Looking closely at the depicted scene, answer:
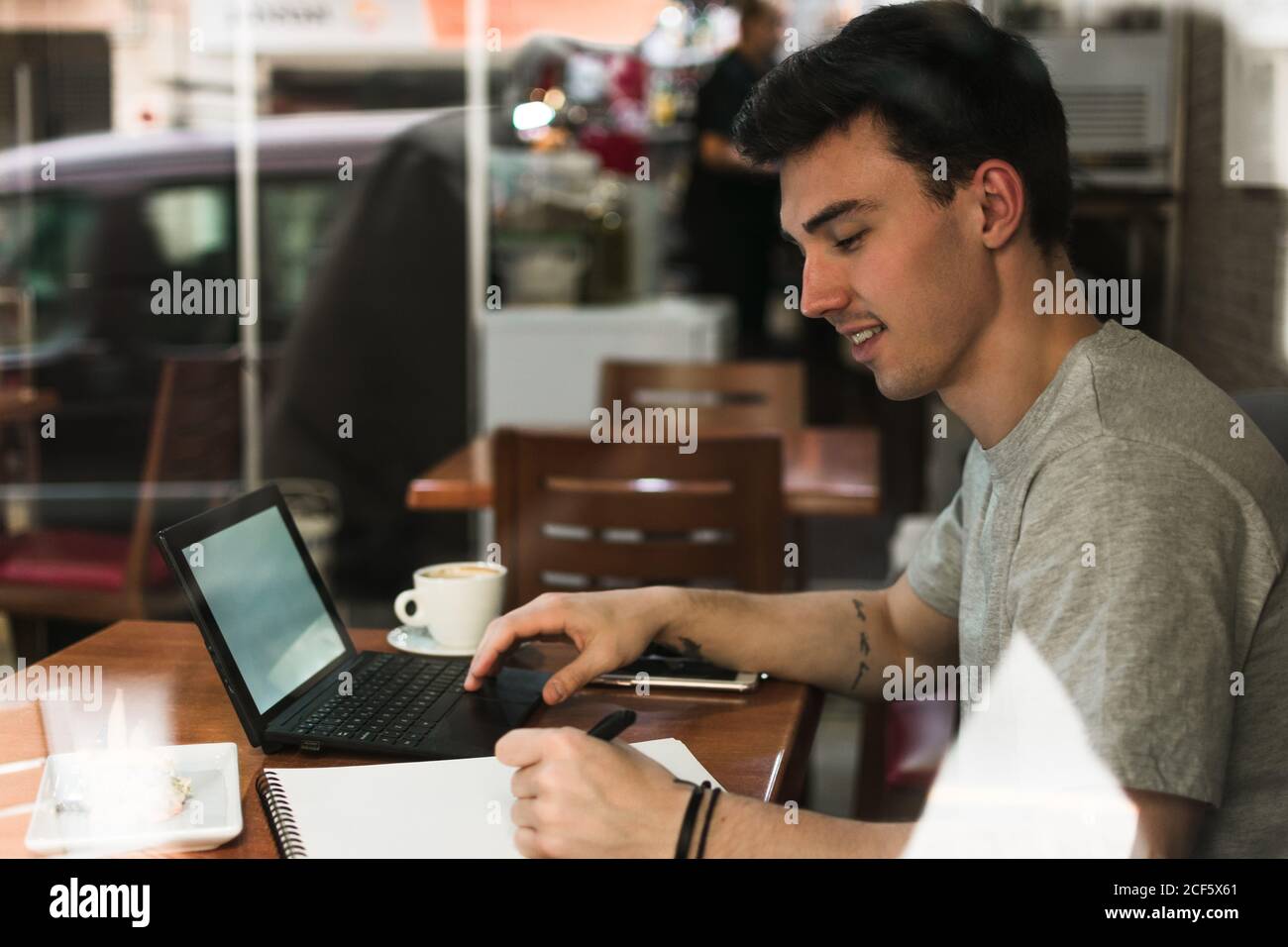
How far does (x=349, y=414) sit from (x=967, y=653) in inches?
129

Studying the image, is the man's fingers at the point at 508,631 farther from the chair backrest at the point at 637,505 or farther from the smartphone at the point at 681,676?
the chair backrest at the point at 637,505

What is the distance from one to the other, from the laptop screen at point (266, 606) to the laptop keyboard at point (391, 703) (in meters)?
0.04

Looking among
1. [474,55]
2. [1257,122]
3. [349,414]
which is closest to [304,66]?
[474,55]

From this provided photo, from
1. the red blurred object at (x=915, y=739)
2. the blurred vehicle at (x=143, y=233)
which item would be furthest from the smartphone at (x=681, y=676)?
the blurred vehicle at (x=143, y=233)

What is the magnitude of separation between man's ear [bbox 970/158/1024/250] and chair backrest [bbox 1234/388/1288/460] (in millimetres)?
281

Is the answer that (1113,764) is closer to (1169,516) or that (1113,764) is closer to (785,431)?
(1169,516)

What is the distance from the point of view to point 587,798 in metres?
0.91

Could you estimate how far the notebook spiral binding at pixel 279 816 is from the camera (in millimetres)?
906

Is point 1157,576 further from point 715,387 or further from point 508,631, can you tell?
point 715,387

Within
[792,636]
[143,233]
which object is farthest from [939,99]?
[143,233]

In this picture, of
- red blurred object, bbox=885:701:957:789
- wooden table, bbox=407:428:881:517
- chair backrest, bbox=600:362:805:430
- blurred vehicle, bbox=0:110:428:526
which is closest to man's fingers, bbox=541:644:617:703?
red blurred object, bbox=885:701:957:789

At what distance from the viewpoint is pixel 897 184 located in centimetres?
110

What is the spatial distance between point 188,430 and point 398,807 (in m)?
2.18
